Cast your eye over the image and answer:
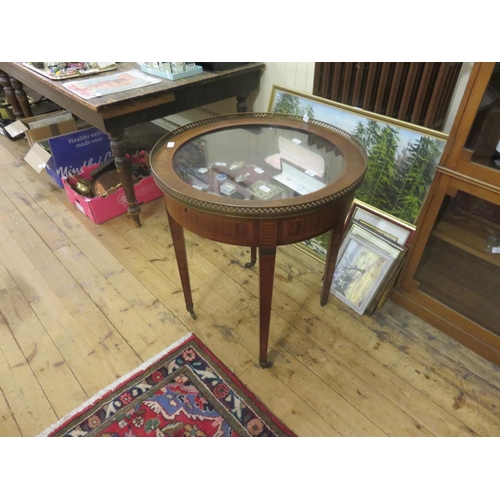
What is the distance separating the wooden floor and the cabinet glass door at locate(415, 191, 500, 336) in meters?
0.16

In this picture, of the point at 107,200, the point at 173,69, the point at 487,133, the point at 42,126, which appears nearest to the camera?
the point at 487,133

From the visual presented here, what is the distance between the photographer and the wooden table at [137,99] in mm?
1673

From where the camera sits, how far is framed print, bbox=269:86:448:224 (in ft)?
4.73

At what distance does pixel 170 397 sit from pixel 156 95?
1347 mm

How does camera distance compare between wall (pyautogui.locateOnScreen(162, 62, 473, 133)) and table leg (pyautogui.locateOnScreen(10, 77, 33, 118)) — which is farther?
table leg (pyautogui.locateOnScreen(10, 77, 33, 118))

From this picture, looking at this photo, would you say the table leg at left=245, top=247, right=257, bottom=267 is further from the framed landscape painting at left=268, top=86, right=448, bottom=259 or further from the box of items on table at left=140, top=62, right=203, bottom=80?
the box of items on table at left=140, top=62, right=203, bottom=80

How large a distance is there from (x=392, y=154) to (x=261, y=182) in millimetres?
661

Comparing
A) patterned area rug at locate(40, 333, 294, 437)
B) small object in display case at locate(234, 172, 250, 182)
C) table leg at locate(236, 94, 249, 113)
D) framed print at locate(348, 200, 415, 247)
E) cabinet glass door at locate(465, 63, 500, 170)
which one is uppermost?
cabinet glass door at locate(465, 63, 500, 170)

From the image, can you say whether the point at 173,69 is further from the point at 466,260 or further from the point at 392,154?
the point at 466,260

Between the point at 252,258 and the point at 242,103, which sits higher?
the point at 242,103

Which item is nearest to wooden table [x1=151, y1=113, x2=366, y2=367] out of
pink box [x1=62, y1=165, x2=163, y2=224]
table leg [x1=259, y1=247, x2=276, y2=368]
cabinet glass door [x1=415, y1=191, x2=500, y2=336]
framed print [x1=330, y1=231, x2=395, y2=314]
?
table leg [x1=259, y1=247, x2=276, y2=368]

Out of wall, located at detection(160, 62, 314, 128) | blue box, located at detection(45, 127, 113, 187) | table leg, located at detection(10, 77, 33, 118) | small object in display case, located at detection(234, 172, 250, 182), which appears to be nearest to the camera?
small object in display case, located at detection(234, 172, 250, 182)

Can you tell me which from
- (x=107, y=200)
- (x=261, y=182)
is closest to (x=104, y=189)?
(x=107, y=200)

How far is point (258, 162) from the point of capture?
1.36 meters
